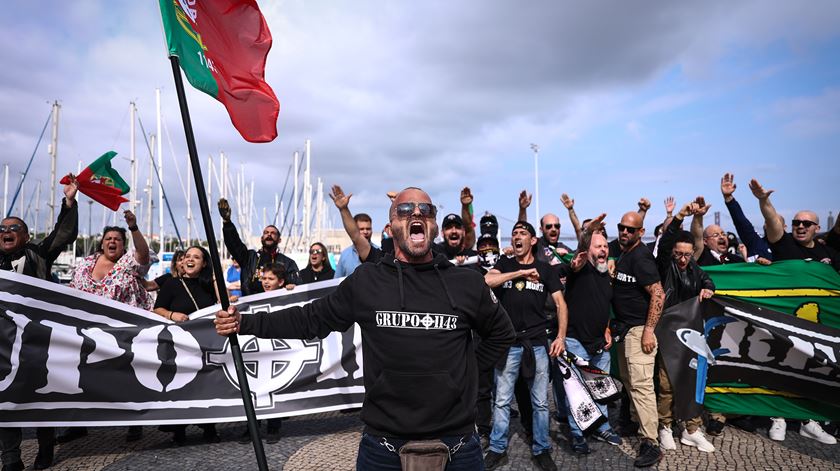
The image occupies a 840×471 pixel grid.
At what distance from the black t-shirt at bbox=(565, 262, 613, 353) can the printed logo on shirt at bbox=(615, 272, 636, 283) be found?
0.10 metres

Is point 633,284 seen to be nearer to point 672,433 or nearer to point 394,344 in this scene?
point 672,433

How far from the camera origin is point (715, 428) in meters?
5.87

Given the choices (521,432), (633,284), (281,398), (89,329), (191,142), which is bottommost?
(521,432)

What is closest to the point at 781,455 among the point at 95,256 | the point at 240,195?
the point at 95,256

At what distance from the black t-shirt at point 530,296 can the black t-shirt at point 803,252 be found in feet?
9.94

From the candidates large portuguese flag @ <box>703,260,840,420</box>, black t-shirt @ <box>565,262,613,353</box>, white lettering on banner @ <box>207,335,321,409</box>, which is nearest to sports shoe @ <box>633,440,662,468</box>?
black t-shirt @ <box>565,262,613,353</box>

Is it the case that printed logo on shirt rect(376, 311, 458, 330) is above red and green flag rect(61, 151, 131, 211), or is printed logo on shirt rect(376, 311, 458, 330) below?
below

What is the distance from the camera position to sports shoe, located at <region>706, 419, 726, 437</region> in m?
5.85

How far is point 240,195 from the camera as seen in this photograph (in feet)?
152

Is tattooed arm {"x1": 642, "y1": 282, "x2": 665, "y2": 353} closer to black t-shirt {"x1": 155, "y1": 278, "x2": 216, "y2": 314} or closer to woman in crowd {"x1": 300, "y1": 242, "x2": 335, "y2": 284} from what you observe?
woman in crowd {"x1": 300, "y1": 242, "x2": 335, "y2": 284}

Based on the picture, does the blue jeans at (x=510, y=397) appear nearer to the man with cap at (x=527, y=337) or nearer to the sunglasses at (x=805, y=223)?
the man with cap at (x=527, y=337)

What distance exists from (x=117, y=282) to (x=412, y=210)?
Result: 4.32m

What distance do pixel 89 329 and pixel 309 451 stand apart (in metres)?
2.43

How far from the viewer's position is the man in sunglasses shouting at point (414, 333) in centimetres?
257
